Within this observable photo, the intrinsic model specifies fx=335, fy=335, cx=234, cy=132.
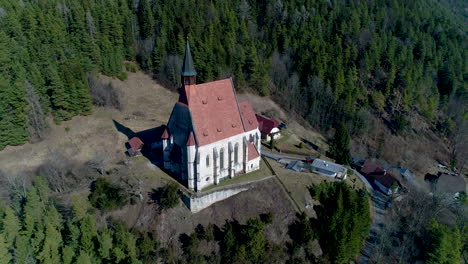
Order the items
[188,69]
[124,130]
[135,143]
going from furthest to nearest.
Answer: [124,130] < [135,143] < [188,69]

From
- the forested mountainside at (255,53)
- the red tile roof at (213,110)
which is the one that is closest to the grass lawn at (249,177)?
the red tile roof at (213,110)

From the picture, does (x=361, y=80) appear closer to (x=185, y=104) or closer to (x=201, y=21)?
(x=201, y=21)

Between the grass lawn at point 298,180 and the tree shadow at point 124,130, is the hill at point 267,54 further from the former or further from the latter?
the grass lawn at point 298,180

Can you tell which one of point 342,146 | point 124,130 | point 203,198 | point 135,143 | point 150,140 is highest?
point 135,143

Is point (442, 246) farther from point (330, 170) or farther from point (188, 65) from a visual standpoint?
point (188, 65)

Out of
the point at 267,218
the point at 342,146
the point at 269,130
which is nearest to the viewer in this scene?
the point at 267,218

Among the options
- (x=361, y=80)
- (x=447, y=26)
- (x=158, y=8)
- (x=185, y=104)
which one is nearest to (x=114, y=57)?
(x=158, y=8)

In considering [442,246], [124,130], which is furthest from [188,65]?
[442,246]

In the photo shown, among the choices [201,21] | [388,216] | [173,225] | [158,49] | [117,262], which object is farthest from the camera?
[201,21]

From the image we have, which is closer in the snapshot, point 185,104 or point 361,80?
point 185,104
